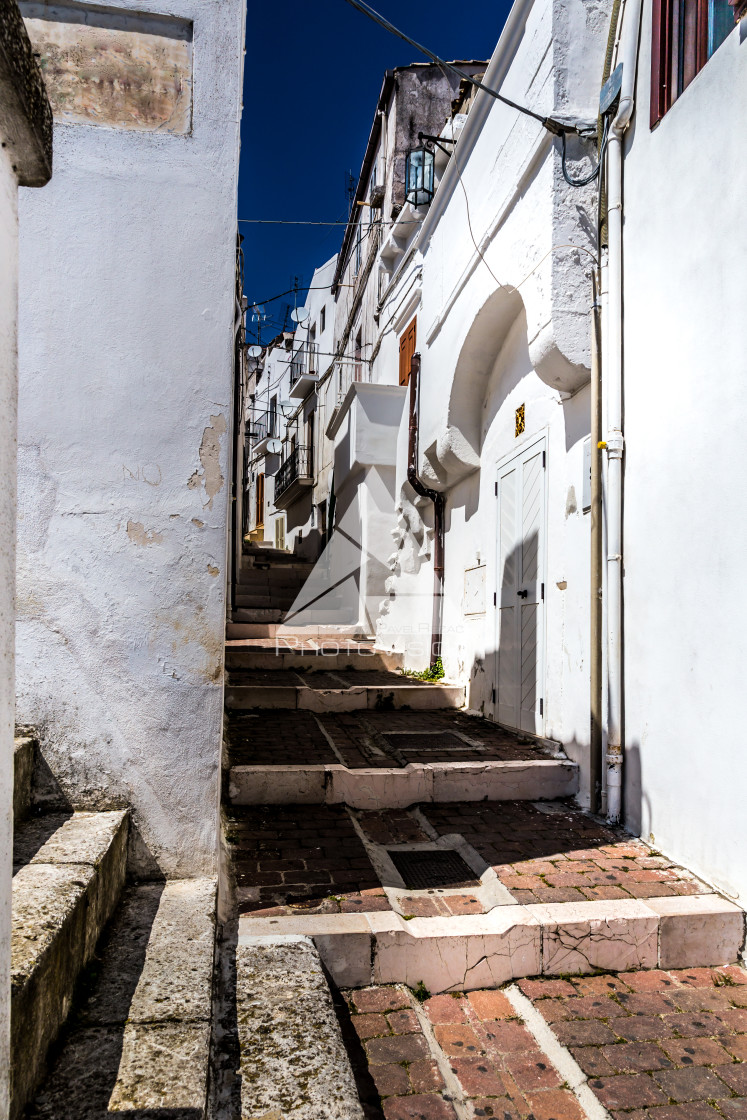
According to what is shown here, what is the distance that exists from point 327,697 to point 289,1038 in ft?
18.0

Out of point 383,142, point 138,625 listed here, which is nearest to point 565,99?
point 138,625

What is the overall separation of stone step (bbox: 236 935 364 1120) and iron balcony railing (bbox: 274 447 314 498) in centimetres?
2083

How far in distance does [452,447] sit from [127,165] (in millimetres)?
5765

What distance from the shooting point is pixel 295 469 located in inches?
989

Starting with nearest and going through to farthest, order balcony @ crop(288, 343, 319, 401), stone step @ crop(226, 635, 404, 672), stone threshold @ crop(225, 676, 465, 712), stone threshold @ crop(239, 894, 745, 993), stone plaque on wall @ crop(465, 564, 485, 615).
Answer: stone threshold @ crop(239, 894, 745, 993) → stone threshold @ crop(225, 676, 465, 712) → stone plaque on wall @ crop(465, 564, 485, 615) → stone step @ crop(226, 635, 404, 672) → balcony @ crop(288, 343, 319, 401)

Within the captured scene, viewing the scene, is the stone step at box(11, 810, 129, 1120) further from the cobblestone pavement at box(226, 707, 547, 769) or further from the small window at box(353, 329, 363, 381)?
the small window at box(353, 329, 363, 381)

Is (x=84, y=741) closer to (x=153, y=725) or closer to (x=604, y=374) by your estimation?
(x=153, y=725)

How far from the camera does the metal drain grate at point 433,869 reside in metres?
4.07

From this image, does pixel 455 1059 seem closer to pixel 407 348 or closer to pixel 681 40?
pixel 681 40

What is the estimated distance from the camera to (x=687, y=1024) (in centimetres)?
314

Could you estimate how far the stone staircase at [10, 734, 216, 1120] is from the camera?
5.74ft

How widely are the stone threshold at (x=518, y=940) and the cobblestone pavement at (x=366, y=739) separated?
2.03 meters

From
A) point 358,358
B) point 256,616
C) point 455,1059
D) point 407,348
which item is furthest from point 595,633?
point 358,358

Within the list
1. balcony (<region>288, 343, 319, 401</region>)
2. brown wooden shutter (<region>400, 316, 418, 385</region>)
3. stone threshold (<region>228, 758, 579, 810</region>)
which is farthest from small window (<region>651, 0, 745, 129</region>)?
balcony (<region>288, 343, 319, 401</region>)
